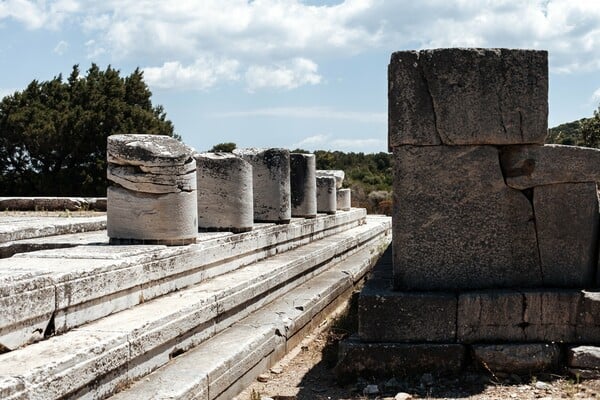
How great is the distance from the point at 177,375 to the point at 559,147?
11.5 feet

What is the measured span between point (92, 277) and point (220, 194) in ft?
11.9

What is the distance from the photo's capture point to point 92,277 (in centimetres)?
490

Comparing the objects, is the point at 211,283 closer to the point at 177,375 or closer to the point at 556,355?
the point at 177,375

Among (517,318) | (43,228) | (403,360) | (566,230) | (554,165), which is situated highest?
(554,165)

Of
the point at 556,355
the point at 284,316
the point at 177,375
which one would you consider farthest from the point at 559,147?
the point at 177,375

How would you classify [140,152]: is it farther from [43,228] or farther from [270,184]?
[270,184]

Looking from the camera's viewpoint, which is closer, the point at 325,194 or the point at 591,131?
the point at 325,194

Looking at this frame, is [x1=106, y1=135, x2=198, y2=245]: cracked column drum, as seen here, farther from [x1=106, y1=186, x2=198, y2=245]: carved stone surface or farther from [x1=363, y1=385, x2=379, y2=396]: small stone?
[x1=363, y1=385, x2=379, y2=396]: small stone

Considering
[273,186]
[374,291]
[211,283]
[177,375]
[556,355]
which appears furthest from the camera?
[273,186]

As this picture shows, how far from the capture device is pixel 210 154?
859cm

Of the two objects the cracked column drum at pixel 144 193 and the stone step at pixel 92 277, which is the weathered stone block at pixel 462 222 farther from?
the cracked column drum at pixel 144 193

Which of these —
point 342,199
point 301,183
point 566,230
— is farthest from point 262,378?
point 342,199

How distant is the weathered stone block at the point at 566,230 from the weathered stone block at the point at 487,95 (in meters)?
0.51

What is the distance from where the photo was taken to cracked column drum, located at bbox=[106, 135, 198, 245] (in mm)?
6621
